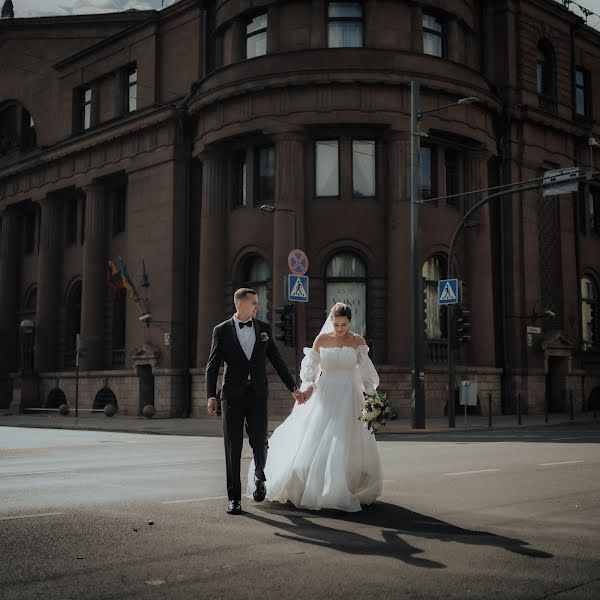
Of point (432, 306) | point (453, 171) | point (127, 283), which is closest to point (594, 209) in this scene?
point (453, 171)

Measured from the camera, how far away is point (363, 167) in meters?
31.8

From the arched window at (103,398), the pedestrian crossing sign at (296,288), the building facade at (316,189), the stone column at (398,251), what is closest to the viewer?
the pedestrian crossing sign at (296,288)

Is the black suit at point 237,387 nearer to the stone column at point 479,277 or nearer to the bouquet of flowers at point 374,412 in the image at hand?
the bouquet of flowers at point 374,412

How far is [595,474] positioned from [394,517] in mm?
4422

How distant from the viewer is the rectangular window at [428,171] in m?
32.6

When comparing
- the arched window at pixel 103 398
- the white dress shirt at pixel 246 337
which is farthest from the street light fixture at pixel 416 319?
the arched window at pixel 103 398

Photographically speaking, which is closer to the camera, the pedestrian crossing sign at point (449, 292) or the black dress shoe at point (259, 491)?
the black dress shoe at point (259, 491)

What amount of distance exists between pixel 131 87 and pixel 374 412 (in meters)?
34.0

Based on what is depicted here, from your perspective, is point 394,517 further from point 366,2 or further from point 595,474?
point 366,2

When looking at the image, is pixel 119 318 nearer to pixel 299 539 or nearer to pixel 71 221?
pixel 71 221

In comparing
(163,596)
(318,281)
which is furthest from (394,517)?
(318,281)

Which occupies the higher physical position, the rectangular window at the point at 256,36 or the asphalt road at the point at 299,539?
the rectangular window at the point at 256,36

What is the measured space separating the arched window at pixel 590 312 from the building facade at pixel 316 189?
0.29 ft

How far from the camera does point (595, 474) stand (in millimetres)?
10898
